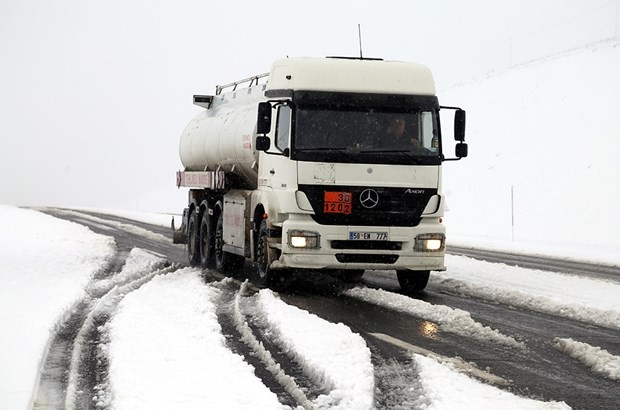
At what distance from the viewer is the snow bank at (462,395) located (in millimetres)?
6035

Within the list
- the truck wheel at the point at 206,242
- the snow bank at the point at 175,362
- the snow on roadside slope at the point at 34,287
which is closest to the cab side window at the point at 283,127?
the snow bank at the point at 175,362

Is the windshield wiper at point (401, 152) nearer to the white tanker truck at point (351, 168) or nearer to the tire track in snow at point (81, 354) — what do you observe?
the white tanker truck at point (351, 168)

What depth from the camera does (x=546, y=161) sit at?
3812cm

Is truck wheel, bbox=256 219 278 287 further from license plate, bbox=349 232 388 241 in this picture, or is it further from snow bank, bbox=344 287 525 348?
license plate, bbox=349 232 388 241

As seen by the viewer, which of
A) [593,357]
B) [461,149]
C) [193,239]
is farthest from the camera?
[193,239]

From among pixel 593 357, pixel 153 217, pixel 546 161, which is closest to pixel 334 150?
pixel 593 357

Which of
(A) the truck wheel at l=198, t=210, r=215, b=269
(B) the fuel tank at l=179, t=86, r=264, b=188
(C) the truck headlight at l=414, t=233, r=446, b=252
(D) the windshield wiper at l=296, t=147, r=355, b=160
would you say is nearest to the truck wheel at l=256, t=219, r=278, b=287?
(B) the fuel tank at l=179, t=86, r=264, b=188

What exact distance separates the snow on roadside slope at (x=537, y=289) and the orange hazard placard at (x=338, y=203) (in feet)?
7.18

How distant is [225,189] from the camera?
16.1 m

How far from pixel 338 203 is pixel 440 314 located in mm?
2480

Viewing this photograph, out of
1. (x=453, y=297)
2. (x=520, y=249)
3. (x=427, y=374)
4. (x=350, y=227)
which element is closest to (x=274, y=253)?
(x=350, y=227)

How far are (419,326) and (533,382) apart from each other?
292 cm

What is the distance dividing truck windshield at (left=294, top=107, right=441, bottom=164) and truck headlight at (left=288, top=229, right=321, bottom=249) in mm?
997

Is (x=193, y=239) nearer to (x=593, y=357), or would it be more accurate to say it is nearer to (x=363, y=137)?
(x=363, y=137)
